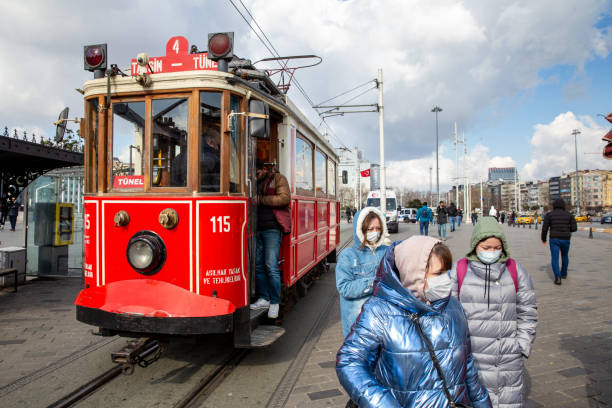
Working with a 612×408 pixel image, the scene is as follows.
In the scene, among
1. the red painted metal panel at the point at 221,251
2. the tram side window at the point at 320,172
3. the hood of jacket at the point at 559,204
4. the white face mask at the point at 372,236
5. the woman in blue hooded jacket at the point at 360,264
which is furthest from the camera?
the hood of jacket at the point at 559,204

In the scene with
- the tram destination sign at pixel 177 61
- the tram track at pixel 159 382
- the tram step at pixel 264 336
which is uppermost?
the tram destination sign at pixel 177 61

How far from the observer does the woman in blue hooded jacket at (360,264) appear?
3229 mm

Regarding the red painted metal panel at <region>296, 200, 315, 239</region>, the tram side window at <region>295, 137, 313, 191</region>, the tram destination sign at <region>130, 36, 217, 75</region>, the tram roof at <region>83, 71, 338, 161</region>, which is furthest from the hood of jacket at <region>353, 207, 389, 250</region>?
the tram side window at <region>295, 137, 313, 191</region>

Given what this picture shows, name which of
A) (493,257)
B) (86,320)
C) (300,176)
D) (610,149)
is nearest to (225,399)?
(86,320)

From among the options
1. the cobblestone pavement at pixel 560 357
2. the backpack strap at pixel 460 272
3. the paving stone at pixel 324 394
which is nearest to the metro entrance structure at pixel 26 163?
the cobblestone pavement at pixel 560 357

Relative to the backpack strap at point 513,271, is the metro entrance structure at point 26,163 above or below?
above

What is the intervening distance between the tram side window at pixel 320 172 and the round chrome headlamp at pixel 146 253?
13.7 feet

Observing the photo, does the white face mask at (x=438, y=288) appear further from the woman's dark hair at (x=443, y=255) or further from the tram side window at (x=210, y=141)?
the tram side window at (x=210, y=141)

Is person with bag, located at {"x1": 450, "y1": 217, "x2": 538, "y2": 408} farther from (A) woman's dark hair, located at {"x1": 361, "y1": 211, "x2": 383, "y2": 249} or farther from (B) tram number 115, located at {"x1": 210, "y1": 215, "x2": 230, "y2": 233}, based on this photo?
(B) tram number 115, located at {"x1": 210, "y1": 215, "x2": 230, "y2": 233}

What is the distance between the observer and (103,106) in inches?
174

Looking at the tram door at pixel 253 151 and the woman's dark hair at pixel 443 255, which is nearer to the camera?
the woman's dark hair at pixel 443 255

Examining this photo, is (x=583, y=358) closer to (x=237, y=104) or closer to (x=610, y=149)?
(x=610, y=149)

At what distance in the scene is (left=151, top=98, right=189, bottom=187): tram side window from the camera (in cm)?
426

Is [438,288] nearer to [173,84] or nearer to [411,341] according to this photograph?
[411,341]
